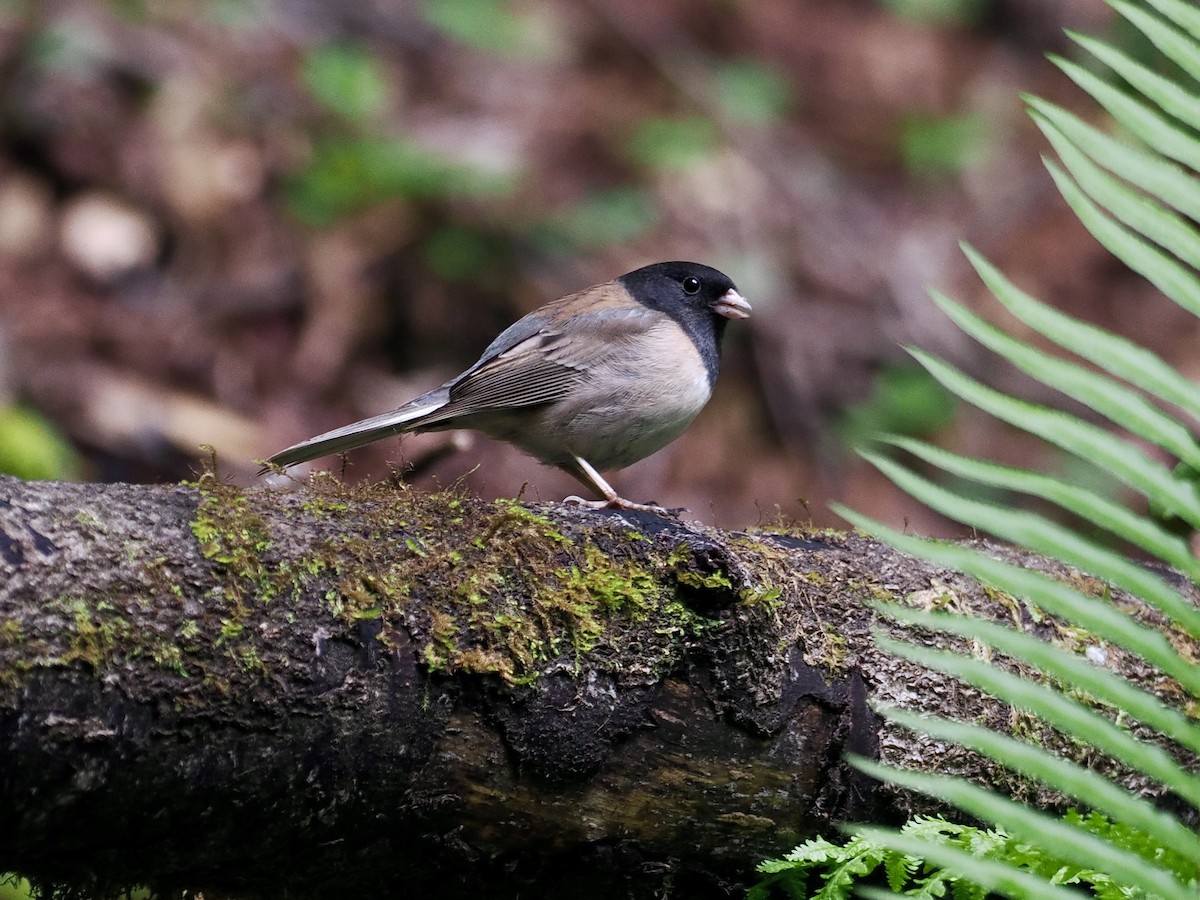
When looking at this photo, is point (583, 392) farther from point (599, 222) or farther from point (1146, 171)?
point (599, 222)

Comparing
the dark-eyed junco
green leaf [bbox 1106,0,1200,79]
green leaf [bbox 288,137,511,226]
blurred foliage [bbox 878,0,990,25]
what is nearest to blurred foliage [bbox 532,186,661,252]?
green leaf [bbox 288,137,511,226]

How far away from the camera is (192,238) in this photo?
6.70 meters

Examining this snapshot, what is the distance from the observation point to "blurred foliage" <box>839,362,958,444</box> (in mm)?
7266

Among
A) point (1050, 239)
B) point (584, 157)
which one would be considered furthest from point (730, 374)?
point (1050, 239)

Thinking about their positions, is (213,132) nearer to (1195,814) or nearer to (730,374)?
(730,374)

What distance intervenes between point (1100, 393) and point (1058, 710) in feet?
1.10

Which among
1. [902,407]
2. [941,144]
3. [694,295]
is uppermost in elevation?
[941,144]

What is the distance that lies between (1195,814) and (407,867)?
1.77m

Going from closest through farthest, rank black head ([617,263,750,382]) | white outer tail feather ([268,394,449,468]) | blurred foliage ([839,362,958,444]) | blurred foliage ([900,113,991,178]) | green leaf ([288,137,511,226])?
white outer tail feather ([268,394,449,468]) < black head ([617,263,750,382]) < green leaf ([288,137,511,226]) < blurred foliage ([839,362,958,444]) < blurred foliage ([900,113,991,178])

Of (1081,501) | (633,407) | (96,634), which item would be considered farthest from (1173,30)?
(633,407)

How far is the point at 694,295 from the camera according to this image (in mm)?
4961

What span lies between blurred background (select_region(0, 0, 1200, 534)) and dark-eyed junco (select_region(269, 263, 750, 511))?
53 centimetres

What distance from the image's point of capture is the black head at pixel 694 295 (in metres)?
4.90

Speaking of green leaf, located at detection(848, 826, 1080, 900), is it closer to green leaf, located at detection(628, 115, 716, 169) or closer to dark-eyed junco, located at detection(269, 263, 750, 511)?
dark-eyed junco, located at detection(269, 263, 750, 511)
